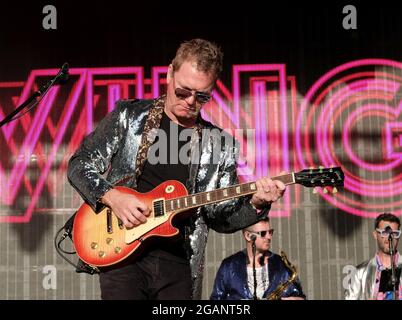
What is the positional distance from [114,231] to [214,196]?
1.79 feet

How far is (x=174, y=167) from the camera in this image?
3650 millimetres

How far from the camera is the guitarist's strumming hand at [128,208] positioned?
3465 millimetres

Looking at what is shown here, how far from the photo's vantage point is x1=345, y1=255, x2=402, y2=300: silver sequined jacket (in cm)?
691

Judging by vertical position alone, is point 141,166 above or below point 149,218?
above

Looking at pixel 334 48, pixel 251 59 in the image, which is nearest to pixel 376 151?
pixel 334 48

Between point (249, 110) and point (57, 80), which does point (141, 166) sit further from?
point (249, 110)

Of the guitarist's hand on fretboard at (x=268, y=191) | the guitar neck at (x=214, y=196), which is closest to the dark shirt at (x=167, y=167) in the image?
the guitar neck at (x=214, y=196)

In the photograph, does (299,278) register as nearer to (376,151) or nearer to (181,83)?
(376,151)

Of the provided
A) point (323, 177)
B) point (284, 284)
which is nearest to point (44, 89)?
point (323, 177)

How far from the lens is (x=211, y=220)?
386cm
